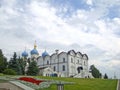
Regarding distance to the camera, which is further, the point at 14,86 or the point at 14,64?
the point at 14,64

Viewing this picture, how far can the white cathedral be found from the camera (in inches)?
2785

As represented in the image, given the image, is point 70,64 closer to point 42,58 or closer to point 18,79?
point 42,58

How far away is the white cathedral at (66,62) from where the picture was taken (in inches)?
2785

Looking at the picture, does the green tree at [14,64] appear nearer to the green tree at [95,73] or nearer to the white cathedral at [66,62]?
the white cathedral at [66,62]

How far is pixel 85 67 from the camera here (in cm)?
7769

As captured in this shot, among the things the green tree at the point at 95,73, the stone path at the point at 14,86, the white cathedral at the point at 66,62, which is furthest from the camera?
the green tree at the point at 95,73

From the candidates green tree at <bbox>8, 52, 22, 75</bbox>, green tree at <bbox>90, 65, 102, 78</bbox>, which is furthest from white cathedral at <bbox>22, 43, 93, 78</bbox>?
green tree at <bbox>8, 52, 22, 75</bbox>

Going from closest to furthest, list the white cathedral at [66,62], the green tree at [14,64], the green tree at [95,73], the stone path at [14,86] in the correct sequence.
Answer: the stone path at [14,86], the green tree at [14,64], the white cathedral at [66,62], the green tree at [95,73]

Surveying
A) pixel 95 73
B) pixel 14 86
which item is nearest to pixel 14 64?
pixel 95 73

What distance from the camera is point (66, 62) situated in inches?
2822

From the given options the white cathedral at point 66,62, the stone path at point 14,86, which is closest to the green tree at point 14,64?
the white cathedral at point 66,62

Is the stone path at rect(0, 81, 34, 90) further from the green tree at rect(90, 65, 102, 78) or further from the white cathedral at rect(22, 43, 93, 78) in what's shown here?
the green tree at rect(90, 65, 102, 78)

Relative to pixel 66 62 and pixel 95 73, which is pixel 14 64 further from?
pixel 95 73

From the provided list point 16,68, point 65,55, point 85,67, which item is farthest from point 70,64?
point 16,68
